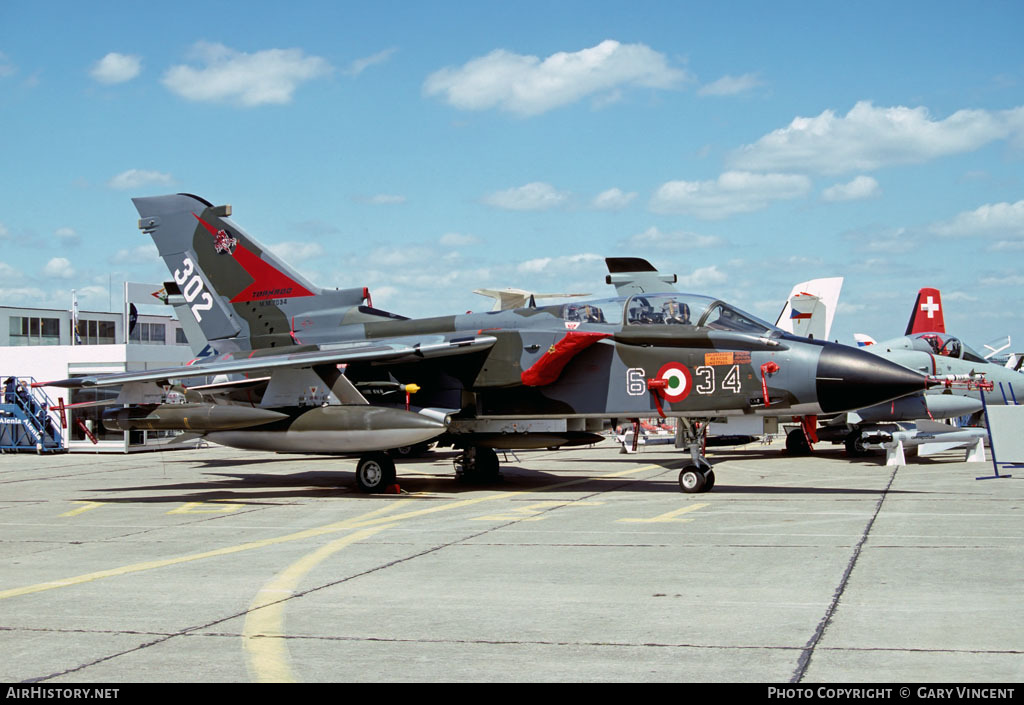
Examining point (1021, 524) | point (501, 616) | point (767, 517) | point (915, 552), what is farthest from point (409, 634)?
point (1021, 524)

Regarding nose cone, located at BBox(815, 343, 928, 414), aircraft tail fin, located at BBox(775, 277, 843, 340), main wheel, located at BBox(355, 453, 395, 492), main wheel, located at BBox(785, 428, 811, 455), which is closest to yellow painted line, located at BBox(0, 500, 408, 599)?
main wheel, located at BBox(355, 453, 395, 492)

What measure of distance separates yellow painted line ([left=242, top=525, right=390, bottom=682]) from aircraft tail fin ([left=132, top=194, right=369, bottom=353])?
28.5ft

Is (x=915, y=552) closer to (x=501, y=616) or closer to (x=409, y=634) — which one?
(x=501, y=616)

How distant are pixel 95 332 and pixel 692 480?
42520 millimetres

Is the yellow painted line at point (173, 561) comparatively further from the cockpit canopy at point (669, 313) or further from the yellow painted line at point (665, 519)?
the cockpit canopy at point (669, 313)

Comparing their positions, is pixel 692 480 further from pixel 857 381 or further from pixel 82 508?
pixel 82 508

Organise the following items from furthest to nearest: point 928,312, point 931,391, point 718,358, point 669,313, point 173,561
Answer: point 928,312 < point 931,391 < point 669,313 < point 718,358 < point 173,561

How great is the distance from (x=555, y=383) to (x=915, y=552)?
690 cm

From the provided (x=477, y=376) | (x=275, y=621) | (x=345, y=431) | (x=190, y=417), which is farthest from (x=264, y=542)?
(x=477, y=376)

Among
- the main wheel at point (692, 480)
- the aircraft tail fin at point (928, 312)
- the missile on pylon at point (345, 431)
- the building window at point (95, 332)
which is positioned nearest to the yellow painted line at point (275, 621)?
the missile on pylon at point (345, 431)

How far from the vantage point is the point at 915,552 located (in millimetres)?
8477

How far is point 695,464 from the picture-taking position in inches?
555

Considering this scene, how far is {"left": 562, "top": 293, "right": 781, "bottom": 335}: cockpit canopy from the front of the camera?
13562mm

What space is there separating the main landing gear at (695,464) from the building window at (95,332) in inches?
1607
